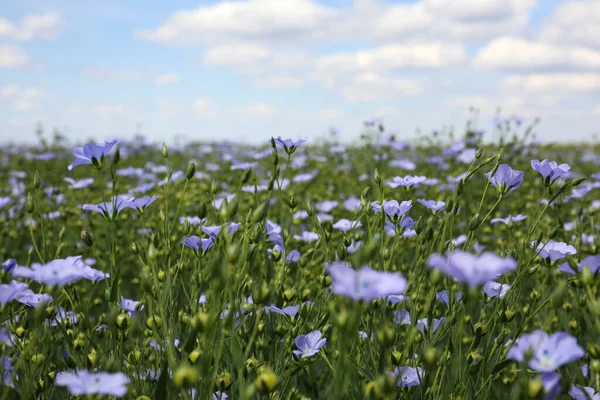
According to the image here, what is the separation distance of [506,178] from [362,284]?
0.95 meters

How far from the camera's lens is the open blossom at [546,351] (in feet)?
3.47

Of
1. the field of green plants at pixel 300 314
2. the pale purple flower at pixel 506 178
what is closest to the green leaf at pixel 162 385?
the field of green plants at pixel 300 314

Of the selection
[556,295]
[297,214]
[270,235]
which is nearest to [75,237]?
[297,214]

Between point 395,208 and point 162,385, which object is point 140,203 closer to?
point 162,385

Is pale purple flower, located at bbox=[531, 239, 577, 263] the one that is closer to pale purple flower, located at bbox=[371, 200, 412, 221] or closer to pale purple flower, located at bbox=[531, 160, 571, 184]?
pale purple flower, located at bbox=[531, 160, 571, 184]

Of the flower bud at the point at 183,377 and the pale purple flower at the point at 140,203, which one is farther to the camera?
the pale purple flower at the point at 140,203

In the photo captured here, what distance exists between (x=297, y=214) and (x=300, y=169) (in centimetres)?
215

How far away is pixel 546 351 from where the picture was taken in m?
1.17

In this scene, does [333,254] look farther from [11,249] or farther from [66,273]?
[11,249]

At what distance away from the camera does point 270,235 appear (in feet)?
7.07

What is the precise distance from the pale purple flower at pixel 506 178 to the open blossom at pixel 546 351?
0.58 m

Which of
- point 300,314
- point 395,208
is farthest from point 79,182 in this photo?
point 395,208

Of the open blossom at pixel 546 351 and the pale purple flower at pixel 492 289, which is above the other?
the open blossom at pixel 546 351

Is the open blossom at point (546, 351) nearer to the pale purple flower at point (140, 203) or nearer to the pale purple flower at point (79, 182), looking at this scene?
the pale purple flower at point (140, 203)
